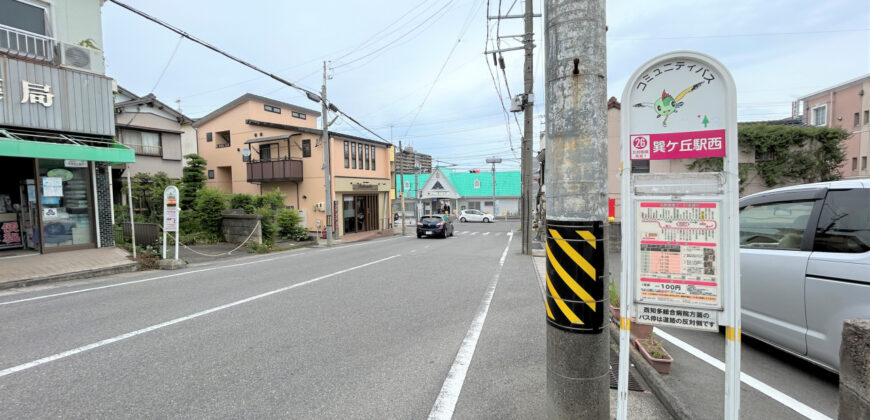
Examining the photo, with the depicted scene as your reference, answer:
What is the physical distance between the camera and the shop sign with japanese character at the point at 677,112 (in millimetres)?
2201

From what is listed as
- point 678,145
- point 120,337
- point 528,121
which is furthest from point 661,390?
point 528,121

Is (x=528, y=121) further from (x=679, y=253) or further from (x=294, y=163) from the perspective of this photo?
(x=294, y=163)

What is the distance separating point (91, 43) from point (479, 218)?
34102mm

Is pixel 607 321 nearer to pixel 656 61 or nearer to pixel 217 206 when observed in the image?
pixel 656 61

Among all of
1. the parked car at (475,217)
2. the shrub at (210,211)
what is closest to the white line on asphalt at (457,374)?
the shrub at (210,211)

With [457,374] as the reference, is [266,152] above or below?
above

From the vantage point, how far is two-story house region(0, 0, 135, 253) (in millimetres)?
9000

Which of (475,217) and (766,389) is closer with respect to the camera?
(766,389)

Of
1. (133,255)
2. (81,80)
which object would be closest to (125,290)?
(133,255)

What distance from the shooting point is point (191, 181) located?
18734mm

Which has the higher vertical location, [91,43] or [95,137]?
[91,43]

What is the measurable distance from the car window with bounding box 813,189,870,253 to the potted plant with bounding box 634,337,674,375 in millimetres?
1669

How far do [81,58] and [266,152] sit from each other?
15.3 metres

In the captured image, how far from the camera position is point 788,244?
3842mm
